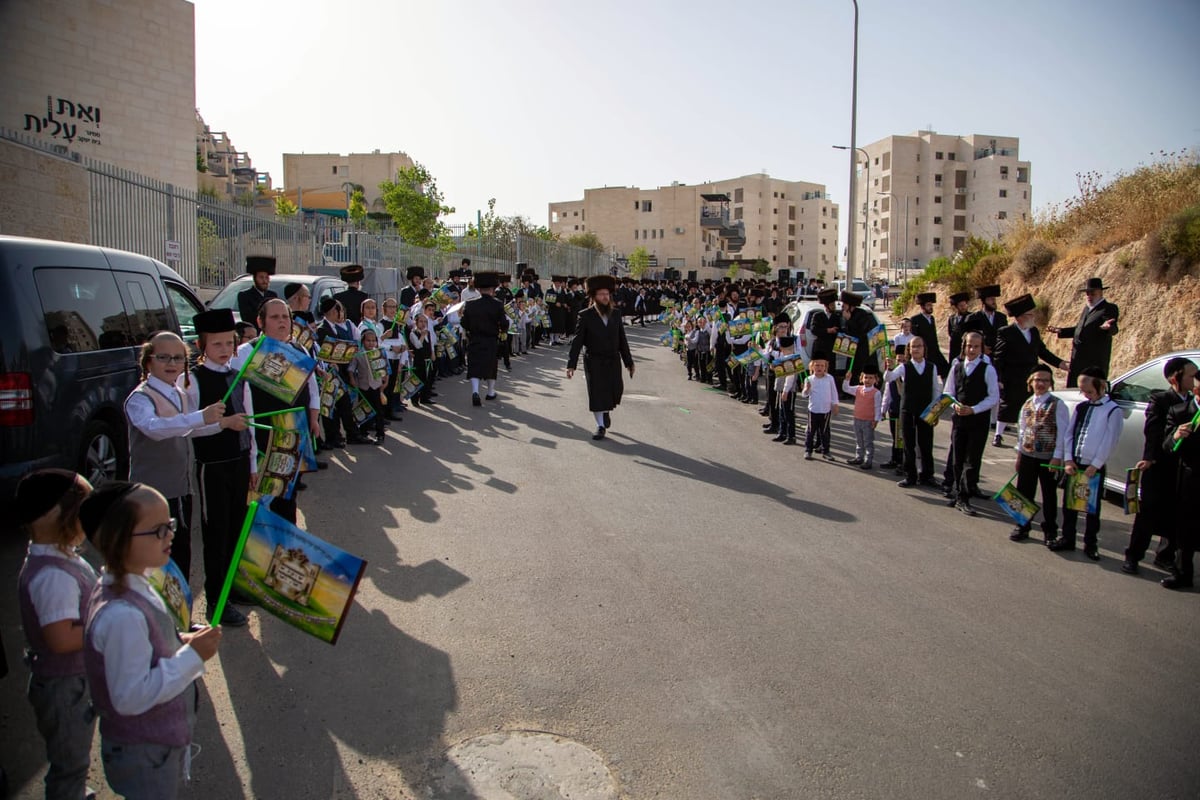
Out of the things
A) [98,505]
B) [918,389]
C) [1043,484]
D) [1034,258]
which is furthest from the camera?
[1034,258]

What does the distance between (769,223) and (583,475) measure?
120 metres

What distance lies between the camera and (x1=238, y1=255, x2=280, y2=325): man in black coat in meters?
9.91

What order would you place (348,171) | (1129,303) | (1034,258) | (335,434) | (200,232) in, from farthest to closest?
(348,171) < (1034,258) < (1129,303) < (200,232) < (335,434)

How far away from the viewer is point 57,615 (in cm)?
287

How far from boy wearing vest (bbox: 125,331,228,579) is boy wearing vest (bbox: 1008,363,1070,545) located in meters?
6.13

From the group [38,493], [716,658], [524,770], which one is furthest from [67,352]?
[716,658]

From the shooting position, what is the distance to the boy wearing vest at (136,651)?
255 cm

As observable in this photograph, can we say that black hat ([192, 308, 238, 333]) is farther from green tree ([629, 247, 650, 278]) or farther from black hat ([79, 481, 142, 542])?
green tree ([629, 247, 650, 278])

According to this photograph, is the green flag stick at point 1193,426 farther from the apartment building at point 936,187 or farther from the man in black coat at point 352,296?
the apartment building at point 936,187

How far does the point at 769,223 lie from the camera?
407 feet

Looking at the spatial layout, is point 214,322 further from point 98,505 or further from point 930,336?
point 930,336

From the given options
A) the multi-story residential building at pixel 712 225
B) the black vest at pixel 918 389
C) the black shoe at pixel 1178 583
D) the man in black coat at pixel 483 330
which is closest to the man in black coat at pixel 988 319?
the black vest at pixel 918 389

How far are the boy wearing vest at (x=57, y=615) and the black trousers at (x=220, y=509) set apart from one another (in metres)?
1.91

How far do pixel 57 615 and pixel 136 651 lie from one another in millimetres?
533
